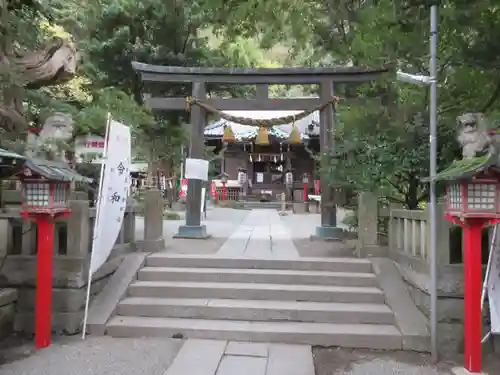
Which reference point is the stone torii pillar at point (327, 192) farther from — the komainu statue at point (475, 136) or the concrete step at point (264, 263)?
the komainu statue at point (475, 136)

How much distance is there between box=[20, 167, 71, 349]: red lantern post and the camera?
180 inches

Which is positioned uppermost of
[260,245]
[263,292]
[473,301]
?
[260,245]

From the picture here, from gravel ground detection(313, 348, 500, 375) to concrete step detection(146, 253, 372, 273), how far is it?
61.8 inches

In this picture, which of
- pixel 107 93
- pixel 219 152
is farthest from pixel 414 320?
pixel 219 152

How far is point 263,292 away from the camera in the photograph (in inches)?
223

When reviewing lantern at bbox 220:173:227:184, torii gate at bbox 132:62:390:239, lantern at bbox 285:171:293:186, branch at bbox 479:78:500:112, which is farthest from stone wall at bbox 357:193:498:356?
lantern at bbox 220:173:227:184

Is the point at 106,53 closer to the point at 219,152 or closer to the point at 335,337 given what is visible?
the point at 219,152

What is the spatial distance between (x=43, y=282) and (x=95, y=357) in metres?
1.05

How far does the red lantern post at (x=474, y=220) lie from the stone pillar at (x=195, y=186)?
226 inches

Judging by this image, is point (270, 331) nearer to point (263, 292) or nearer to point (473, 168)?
point (263, 292)

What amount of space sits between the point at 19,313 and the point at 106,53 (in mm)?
11696

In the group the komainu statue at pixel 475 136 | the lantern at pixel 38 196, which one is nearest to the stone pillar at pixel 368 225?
the komainu statue at pixel 475 136

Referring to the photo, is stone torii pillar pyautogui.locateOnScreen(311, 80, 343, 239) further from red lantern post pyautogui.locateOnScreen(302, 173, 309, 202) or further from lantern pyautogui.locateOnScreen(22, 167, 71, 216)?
red lantern post pyautogui.locateOnScreen(302, 173, 309, 202)

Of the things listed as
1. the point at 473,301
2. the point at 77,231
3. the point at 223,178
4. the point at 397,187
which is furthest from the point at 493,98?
the point at 223,178
